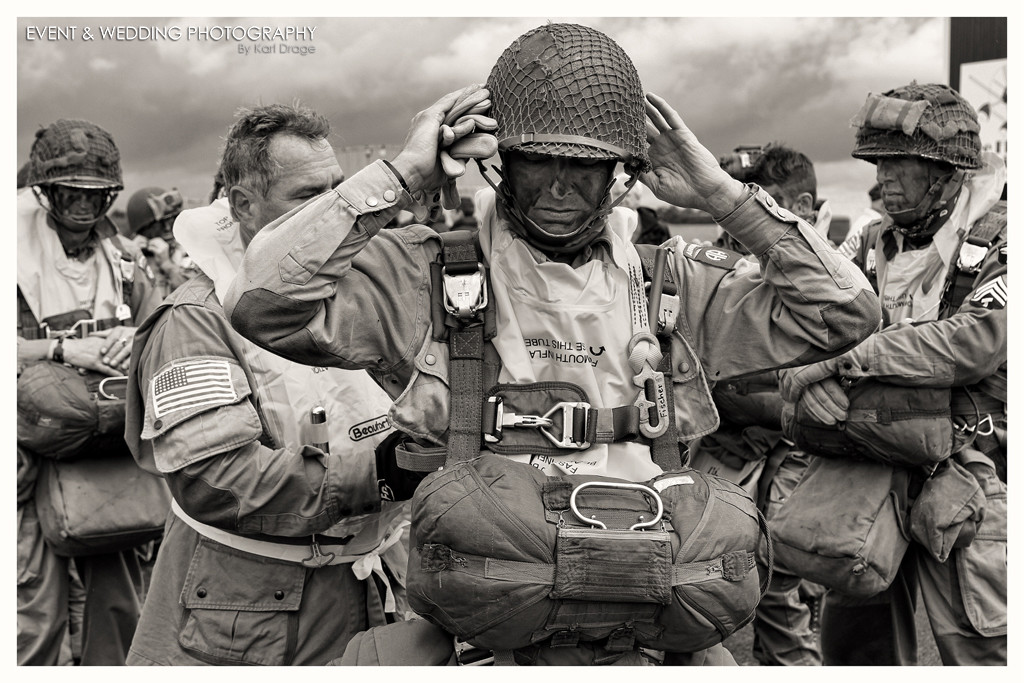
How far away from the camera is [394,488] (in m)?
3.13

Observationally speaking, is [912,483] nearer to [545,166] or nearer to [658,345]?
[658,345]

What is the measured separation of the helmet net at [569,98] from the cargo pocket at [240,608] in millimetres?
1647

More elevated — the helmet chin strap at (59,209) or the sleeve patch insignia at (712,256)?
the helmet chin strap at (59,209)

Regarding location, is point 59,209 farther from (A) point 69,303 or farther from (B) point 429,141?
(B) point 429,141

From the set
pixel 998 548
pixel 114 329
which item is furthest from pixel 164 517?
pixel 998 548

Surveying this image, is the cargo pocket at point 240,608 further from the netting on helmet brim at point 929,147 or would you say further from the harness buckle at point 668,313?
the netting on helmet brim at point 929,147

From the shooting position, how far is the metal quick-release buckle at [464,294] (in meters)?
2.49

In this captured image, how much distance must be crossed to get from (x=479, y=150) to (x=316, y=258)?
447mm

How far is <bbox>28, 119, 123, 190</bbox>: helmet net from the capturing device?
4.97 m

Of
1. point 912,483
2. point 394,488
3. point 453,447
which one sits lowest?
point 912,483

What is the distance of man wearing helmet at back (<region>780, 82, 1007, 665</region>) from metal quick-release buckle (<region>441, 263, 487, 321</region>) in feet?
6.87

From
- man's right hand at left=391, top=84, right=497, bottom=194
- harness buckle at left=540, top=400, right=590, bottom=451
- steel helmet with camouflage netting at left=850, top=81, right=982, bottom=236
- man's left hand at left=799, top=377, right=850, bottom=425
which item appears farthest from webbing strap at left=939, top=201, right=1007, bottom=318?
man's right hand at left=391, top=84, right=497, bottom=194

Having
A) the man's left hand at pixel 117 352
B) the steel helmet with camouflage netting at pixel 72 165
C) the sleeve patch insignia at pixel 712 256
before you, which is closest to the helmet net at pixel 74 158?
the steel helmet with camouflage netting at pixel 72 165

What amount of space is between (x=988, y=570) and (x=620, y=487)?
2.58m
